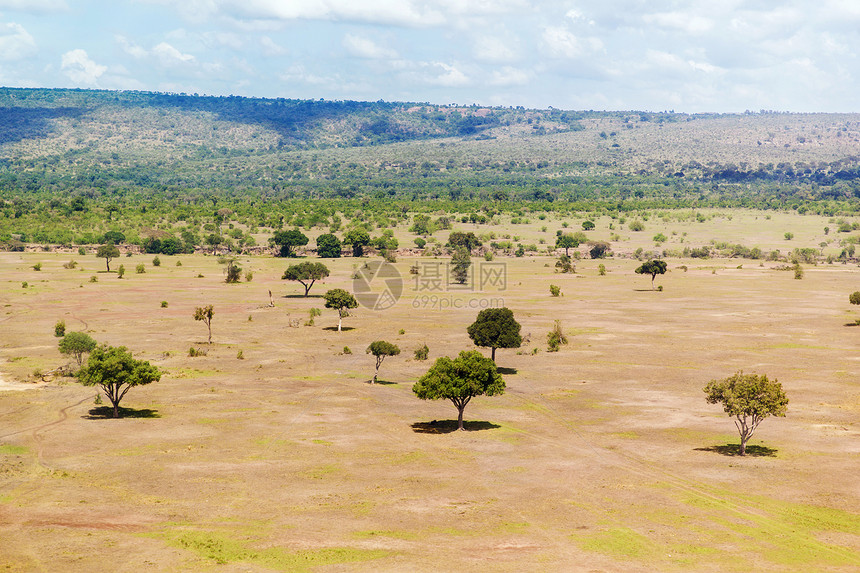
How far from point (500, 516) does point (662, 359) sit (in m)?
39.8

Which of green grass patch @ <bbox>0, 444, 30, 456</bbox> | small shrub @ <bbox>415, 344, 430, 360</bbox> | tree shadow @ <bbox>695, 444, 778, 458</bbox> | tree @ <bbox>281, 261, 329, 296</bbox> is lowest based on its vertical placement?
green grass patch @ <bbox>0, 444, 30, 456</bbox>

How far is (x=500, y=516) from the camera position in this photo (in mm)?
35500

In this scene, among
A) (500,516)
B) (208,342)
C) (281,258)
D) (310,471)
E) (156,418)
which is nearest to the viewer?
(500,516)

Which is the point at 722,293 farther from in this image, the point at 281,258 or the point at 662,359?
the point at 281,258

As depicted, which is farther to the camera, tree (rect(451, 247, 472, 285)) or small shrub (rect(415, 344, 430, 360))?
tree (rect(451, 247, 472, 285))

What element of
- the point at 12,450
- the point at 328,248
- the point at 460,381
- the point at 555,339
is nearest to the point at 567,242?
the point at 328,248

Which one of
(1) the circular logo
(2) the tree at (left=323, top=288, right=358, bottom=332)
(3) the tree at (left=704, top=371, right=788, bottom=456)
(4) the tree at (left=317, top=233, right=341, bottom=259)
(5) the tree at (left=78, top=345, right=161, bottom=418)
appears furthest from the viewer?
(4) the tree at (left=317, top=233, right=341, bottom=259)

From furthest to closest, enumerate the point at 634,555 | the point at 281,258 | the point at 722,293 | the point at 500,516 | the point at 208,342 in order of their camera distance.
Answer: the point at 281,258 < the point at 722,293 < the point at 208,342 < the point at 500,516 < the point at 634,555

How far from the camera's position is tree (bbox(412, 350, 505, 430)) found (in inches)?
1938

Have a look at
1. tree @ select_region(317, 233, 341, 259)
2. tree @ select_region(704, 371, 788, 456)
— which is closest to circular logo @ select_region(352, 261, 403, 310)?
tree @ select_region(317, 233, 341, 259)

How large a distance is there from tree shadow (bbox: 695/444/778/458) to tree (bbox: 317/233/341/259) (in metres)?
117

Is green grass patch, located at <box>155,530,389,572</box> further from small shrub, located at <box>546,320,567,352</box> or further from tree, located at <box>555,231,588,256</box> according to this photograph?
tree, located at <box>555,231,588,256</box>

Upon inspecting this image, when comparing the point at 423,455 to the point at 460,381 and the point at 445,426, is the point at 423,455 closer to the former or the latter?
the point at 460,381

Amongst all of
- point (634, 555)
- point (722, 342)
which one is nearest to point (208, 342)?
point (722, 342)
